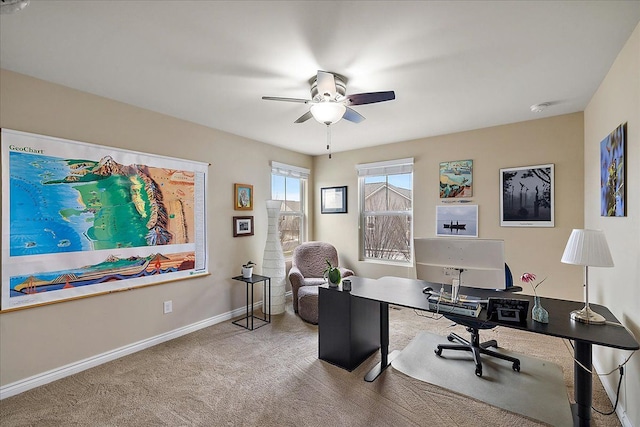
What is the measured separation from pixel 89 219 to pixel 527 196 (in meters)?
4.52

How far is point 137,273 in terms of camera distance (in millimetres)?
2805

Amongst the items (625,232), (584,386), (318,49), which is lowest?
(584,386)

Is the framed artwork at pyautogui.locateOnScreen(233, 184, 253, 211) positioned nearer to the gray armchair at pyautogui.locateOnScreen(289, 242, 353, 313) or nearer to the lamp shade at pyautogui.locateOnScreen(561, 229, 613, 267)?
the gray armchair at pyautogui.locateOnScreen(289, 242, 353, 313)

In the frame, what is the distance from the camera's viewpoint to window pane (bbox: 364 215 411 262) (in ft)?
14.0

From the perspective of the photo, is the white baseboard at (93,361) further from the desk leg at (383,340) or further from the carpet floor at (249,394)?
the desk leg at (383,340)

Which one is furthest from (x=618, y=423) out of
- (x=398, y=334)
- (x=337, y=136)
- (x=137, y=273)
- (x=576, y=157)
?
(x=137, y=273)

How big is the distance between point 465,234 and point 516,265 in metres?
0.64

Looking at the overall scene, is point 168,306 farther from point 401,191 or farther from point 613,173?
point 613,173

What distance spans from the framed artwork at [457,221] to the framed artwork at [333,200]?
1505 mm

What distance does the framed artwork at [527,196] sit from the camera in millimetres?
3164

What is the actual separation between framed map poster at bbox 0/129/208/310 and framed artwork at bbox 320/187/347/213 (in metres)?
2.25

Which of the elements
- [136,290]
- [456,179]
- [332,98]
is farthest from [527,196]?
[136,290]

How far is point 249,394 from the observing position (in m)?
2.13

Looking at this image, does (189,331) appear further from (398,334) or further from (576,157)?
(576,157)
